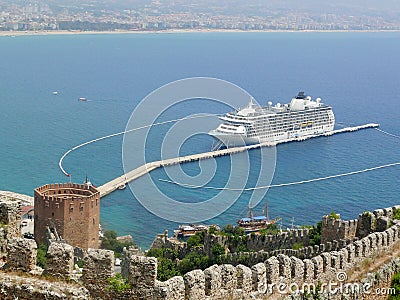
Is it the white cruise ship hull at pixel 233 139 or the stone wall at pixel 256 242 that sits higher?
the stone wall at pixel 256 242

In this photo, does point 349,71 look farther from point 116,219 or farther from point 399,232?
point 399,232

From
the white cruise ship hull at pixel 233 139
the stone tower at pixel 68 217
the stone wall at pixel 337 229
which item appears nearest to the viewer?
the stone wall at pixel 337 229

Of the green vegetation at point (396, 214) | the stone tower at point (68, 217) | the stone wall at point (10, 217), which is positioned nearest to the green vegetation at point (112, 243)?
the stone tower at point (68, 217)

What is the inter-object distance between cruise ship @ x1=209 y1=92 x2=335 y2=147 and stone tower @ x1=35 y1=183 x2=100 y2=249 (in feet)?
140

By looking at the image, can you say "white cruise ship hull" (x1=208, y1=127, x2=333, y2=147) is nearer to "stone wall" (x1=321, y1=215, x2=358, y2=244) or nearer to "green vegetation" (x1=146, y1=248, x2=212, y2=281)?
"green vegetation" (x1=146, y1=248, x2=212, y2=281)

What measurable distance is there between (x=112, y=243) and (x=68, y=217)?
339 centimetres

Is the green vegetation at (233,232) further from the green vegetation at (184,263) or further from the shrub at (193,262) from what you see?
the shrub at (193,262)

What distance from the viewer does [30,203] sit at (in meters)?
55.4

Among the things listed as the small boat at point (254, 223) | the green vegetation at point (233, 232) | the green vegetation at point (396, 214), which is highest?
the green vegetation at point (396, 214)

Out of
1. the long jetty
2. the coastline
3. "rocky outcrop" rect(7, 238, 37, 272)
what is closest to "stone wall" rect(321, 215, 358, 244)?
"rocky outcrop" rect(7, 238, 37, 272)

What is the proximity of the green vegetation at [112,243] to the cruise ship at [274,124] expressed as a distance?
39198 millimetres

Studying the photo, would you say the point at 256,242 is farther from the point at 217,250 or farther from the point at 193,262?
the point at 193,262

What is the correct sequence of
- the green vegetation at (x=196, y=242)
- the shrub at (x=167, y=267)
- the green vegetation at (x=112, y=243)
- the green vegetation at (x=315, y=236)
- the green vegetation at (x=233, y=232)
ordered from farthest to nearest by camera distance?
1. the green vegetation at (x=112, y=243)
2. the green vegetation at (x=233, y=232)
3. the green vegetation at (x=196, y=242)
4. the shrub at (x=167, y=267)
5. the green vegetation at (x=315, y=236)

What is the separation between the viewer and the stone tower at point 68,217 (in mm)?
40312
